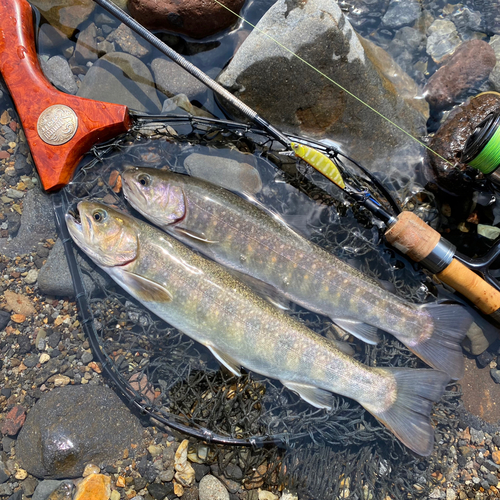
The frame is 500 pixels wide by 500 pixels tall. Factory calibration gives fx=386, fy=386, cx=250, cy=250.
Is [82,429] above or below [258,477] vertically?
below

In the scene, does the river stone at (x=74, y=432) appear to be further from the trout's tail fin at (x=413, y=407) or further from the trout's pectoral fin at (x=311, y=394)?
the trout's tail fin at (x=413, y=407)

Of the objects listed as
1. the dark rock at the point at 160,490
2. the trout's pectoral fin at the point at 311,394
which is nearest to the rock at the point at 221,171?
the trout's pectoral fin at the point at 311,394

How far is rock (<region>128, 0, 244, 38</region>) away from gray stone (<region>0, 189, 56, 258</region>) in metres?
2.05

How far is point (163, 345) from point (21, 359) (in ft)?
4.74

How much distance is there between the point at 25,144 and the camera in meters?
3.93

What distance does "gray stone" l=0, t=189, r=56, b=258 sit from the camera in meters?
3.80

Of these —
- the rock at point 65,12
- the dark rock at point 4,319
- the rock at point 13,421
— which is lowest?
the rock at point 13,421

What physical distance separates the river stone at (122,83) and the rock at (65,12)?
1.60 feet

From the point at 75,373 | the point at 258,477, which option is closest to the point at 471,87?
the point at 258,477

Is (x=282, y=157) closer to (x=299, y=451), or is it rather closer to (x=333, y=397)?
(x=333, y=397)

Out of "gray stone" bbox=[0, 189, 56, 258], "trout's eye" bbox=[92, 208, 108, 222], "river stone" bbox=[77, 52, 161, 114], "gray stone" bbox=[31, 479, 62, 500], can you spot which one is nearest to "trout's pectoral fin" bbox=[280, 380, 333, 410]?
"trout's eye" bbox=[92, 208, 108, 222]

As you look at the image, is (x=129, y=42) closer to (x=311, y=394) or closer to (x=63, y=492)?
(x=311, y=394)

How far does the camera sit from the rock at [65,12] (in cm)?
396

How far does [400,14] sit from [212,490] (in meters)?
5.50
